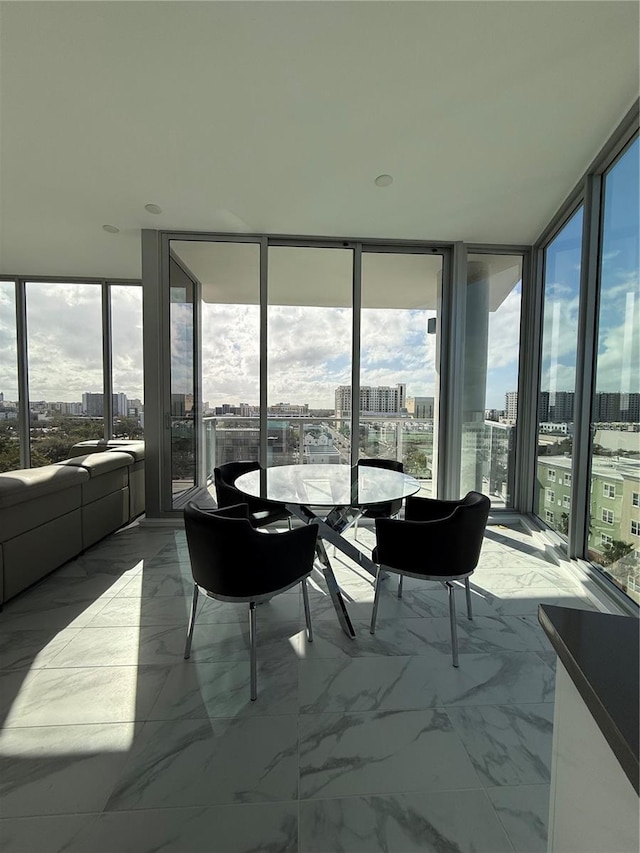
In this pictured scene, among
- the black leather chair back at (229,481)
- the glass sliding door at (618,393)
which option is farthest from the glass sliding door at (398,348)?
the glass sliding door at (618,393)

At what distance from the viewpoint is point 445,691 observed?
1.63 metres

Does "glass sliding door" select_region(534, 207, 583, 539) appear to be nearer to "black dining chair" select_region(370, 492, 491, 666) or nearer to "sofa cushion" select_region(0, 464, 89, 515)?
"black dining chair" select_region(370, 492, 491, 666)

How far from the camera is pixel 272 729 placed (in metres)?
1.43

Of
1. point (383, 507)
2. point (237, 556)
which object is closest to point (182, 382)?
point (383, 507)

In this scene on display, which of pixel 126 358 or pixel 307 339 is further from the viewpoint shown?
pixel 126 358

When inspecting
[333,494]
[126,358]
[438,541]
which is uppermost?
[126,358]

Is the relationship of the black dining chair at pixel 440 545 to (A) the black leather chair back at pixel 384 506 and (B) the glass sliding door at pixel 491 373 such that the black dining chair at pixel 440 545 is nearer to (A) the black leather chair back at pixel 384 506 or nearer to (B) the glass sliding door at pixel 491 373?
(A) the black leather chair back at pixel 384 506

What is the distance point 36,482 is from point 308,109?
2955mm

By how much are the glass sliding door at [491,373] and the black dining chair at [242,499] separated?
2206 mm

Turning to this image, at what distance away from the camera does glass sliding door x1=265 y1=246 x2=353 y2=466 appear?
394 centimetres

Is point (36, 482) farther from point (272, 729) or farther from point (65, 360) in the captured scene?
point (65, 360)

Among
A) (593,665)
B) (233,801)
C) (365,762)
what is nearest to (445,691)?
(365,762)

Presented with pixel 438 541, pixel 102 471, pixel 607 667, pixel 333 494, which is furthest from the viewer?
Result: pixel 102 471

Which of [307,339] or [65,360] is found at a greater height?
[307,339]
